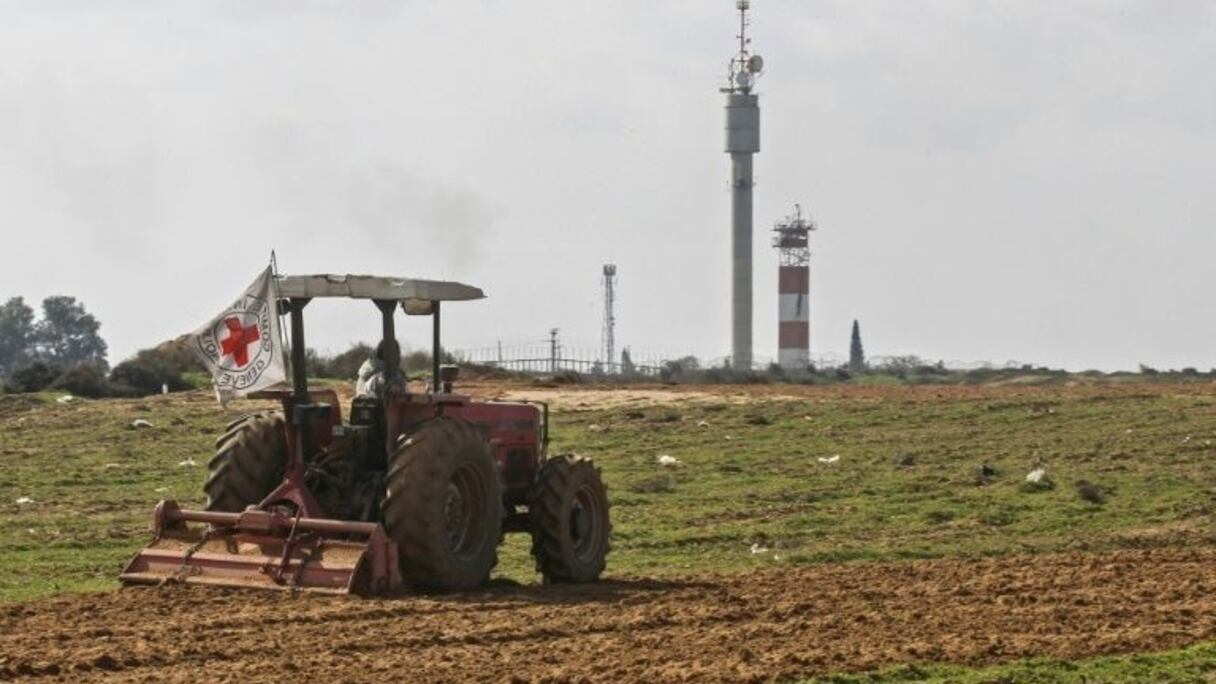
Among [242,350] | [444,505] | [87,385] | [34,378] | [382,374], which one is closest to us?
[242,350]

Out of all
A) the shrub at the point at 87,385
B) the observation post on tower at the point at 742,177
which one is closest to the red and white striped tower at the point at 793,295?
the observation post on tower at the point at 742,177

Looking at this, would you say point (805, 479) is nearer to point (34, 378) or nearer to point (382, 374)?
point (382, 374)

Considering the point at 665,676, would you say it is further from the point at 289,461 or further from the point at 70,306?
the point at 70,306

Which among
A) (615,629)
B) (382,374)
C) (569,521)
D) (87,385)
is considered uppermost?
(87,385)

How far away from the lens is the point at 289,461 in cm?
1941

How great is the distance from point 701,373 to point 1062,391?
25751 millimetres

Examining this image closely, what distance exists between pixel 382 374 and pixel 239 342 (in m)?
1.45

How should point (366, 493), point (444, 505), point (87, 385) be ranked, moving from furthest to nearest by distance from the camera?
point (87, 385)
point (366, 493)
point (444, 505)

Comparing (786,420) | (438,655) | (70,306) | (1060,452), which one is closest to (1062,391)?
(786,420)

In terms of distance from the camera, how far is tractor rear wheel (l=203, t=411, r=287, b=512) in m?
19.6

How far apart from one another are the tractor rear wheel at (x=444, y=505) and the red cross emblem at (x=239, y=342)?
1415 mm

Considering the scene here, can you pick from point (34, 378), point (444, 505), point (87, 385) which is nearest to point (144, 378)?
point (87, 385)

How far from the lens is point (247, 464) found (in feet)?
64.5

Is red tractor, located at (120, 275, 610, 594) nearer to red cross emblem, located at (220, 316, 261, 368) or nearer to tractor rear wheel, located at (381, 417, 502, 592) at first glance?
tractor rear wheel, located at (381, 417, 502, 592)
